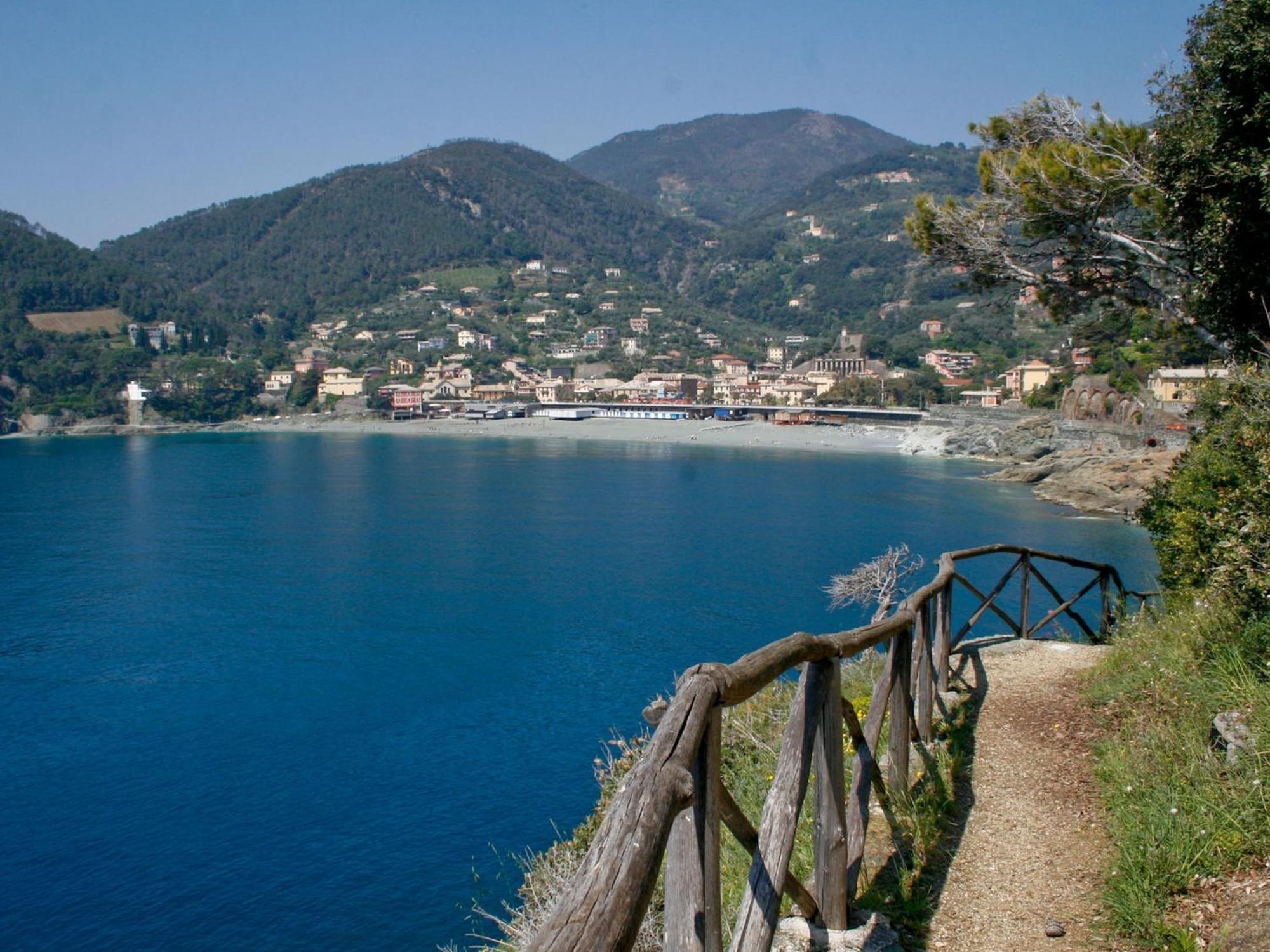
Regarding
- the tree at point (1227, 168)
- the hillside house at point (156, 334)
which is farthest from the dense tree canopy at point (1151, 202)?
the hillside house at point (156, 334)

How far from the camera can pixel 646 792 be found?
202 centimetres

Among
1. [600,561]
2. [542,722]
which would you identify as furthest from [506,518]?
[542,722]

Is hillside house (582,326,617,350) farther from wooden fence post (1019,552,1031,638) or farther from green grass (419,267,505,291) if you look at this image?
wooden fence post (1019,552,1031,638)

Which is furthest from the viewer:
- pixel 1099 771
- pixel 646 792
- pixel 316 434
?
pixel 316 434

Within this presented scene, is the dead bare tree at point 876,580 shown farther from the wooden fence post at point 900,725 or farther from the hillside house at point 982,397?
the hillside house at point 982,397

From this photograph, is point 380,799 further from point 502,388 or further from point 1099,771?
point 502,388

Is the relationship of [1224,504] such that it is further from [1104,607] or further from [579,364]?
[579,364]

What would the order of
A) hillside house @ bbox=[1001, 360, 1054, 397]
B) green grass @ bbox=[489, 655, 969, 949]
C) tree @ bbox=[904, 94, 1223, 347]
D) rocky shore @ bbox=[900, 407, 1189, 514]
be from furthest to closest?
1. hillside house @ bbox=[1001, 360, 1054, 397]
2. rocky shore @ bbox=[900, 407, 1189, 514]
3. tree @ bbox=[904, 94, 1223, 347]
4. green grass @ bbox=[489, 655, 969, 949]

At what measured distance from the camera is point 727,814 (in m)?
2.54

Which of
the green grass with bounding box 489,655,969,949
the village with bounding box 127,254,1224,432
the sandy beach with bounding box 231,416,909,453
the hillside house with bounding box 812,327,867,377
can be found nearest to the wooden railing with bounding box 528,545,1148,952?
the green grass with bounding box 489,655,969,949

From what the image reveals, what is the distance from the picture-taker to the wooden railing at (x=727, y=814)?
1849 mm

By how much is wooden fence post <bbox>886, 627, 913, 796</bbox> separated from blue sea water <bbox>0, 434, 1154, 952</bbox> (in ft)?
27.8

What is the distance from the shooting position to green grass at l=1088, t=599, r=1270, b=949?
3.37 metres

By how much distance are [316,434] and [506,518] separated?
65.5 m
